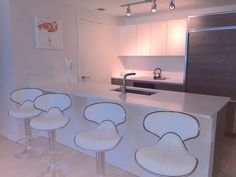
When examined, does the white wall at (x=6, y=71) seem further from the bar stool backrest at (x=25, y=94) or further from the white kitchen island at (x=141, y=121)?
the white kitchen island at (x=141, y=121)

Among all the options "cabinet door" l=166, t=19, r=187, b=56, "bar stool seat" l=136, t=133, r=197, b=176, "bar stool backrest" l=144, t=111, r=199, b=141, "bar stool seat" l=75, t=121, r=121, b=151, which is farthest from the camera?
"cabinet door" l=166, t=19, r=187, b=56

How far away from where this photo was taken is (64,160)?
265 cm

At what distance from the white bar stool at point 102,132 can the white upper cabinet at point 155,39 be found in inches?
97.4

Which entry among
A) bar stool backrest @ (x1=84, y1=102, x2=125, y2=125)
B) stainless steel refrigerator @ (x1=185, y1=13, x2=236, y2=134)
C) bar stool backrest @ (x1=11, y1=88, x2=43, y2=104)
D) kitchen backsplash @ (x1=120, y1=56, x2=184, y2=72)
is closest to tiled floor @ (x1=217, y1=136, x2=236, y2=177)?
stainless steel refrigerator @ (x1=185, y1=13, x2=236, y2=134)

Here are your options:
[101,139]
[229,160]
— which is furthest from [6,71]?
[229,160]

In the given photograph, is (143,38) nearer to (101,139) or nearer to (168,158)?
(101,139)

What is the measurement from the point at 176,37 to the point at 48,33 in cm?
236

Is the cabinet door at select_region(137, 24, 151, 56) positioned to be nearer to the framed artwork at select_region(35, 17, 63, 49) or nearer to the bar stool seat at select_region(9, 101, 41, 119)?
the framed artwork at select_region(35, 17, 63, 49)

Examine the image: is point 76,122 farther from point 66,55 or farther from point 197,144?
point 197,144

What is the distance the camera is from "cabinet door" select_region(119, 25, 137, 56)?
4.56 m

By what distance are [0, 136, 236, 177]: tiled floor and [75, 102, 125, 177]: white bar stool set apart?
54 cm

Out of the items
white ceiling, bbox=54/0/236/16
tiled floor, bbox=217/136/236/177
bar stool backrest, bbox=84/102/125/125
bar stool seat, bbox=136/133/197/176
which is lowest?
tiled floor, bbox=217/136/236/177

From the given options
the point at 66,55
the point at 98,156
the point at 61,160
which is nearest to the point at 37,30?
the point at 66,55

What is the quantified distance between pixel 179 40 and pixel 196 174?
267cm
